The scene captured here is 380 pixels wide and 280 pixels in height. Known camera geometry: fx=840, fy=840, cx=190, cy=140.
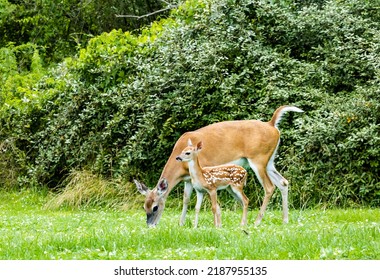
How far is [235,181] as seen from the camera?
33.6ft

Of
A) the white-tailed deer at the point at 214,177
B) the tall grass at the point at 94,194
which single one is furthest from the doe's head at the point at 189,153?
the tall grass at the point at 94,194

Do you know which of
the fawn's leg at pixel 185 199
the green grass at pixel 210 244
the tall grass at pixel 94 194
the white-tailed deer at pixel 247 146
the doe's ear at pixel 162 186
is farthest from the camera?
the tall grass at pixel 94 194

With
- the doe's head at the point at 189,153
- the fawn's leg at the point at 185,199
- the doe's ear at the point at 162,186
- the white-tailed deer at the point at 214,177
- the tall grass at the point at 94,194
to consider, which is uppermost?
the doe's head at the point at 189,153

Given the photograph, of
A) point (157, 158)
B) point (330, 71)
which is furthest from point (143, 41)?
point (330, 71)

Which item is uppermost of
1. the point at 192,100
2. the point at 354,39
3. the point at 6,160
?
the point at 354,39

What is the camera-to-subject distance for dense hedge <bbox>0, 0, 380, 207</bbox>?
46.3 feet

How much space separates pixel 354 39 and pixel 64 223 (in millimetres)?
6571

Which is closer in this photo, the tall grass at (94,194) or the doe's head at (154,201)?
the doe's head at (154,201)

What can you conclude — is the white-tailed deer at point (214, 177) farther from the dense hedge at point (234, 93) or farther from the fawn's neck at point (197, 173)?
the dense hedge at point (234, 93)

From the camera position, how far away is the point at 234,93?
15.3 m

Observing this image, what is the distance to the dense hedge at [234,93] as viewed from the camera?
1412cm

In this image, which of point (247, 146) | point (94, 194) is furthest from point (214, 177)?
point (94, 194)

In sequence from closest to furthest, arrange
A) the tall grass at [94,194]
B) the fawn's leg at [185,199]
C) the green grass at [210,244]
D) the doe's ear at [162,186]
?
1. the green grass at [210,244]
2. the fawn's leg at [185,199]
3. the doe's ear at [162,186]
4. the tall grass at [94,194]

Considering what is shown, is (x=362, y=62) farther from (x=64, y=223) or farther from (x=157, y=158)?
(x=64, y=223)
